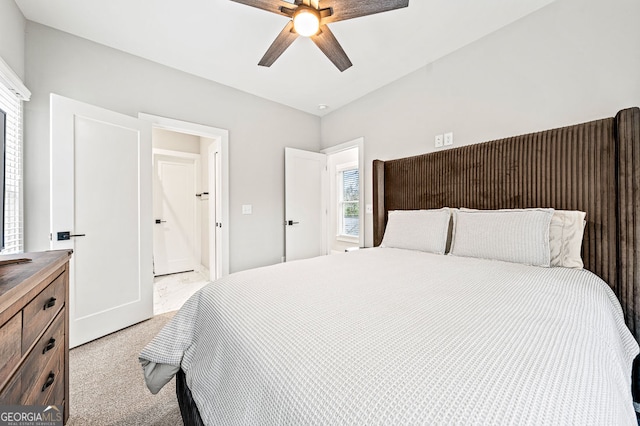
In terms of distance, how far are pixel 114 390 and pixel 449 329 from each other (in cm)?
206

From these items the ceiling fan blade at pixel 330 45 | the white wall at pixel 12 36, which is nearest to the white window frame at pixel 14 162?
the white wall at pixel 12 36

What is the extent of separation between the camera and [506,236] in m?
1.76

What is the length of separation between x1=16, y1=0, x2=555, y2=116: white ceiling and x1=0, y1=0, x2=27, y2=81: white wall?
116 millimetres

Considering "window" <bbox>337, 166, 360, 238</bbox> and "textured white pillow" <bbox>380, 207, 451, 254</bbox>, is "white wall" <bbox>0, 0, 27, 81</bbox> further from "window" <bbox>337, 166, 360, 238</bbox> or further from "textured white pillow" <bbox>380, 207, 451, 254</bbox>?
"window" <bbox>337, 166, 360, 238</bbox>

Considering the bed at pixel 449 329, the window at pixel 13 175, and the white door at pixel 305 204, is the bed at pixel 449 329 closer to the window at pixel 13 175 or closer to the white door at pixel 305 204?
the window at pixel 13 175

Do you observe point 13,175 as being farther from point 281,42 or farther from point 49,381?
point 281,42

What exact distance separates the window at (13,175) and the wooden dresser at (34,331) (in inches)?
42.2

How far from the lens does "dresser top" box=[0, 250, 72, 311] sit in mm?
738

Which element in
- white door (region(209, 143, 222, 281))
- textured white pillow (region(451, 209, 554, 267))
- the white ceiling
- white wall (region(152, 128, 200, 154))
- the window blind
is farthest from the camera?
the window blind

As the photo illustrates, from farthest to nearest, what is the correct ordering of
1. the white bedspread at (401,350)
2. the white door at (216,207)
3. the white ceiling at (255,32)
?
the white door at (216,207) < the white ceiling at (255,32) < the white bedspread at (401,350)

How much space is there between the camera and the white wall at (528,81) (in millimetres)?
1686

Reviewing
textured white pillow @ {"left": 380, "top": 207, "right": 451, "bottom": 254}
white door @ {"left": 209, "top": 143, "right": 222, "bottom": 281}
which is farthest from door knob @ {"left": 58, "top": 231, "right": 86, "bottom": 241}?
textured white pillow @ {"left": 380, "top": 207, "right": 451, "bottom": 254}

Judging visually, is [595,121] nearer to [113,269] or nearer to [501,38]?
[501,38]

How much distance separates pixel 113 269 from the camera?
7.66 ft
